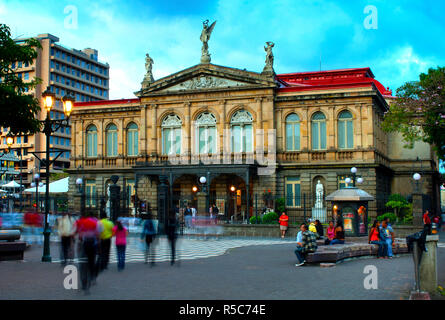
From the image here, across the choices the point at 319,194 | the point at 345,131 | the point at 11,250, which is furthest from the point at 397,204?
the point at 11,250

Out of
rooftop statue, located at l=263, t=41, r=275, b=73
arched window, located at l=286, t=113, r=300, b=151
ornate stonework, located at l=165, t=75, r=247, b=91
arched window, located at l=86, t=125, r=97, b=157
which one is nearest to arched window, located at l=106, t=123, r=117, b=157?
arched window, located at l=86, t=125, r=97, b=157

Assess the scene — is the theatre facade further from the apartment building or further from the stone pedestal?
the apartment building

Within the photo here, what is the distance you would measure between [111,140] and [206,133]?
31.5 feet

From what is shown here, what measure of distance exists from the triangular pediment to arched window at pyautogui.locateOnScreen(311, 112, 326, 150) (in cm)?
426

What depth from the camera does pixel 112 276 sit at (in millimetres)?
15703

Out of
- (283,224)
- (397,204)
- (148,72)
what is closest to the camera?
(283,224)

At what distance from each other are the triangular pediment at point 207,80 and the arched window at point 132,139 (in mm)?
3262

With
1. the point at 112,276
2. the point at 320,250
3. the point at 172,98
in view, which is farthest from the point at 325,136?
the point at 112,276

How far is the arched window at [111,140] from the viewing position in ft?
157

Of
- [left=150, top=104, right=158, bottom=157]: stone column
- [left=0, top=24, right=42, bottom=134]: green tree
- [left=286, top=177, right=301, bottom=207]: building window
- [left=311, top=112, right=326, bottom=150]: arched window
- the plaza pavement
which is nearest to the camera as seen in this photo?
the plaza pavement

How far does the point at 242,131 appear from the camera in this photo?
42.8m

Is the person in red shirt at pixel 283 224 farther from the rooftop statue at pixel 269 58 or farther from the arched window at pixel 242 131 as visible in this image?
the rooftop statue at pixel 269 58

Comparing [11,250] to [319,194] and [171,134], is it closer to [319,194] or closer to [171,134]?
[319,194]

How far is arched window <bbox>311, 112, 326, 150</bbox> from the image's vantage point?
136 ft
